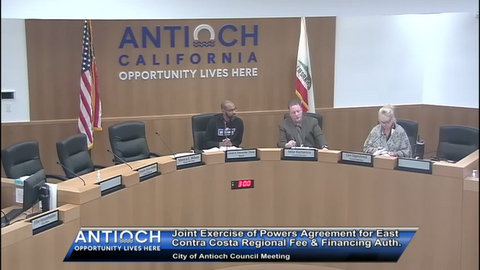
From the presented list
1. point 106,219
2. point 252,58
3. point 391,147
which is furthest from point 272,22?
point 106,219

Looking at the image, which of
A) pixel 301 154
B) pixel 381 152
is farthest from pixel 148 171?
pixel 381 152

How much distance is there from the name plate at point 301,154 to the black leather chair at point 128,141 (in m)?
1.71

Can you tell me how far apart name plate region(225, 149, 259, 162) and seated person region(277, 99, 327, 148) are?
27.9 inches

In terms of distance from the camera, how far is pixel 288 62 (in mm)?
7168

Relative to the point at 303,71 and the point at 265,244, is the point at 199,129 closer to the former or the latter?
the point at 303,71

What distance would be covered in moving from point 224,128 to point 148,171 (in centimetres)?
183

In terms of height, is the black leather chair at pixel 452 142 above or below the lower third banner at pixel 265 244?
above

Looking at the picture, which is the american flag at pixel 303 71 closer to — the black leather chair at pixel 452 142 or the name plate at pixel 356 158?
the black leather chair at pixel 452 142

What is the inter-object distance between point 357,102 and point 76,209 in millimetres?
5073

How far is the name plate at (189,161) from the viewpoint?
4.16 m

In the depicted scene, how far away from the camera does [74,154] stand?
500cm

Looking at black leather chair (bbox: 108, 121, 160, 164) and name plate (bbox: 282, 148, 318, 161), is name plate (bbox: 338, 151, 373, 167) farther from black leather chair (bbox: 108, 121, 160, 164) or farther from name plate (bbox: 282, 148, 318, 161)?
black leather chair (bbox: 108, 121, 160, 164)

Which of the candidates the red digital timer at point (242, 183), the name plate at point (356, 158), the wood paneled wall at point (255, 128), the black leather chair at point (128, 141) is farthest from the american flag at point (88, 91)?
the name plate at point (356, 158)

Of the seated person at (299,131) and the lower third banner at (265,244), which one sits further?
the seated person at (299,131)
